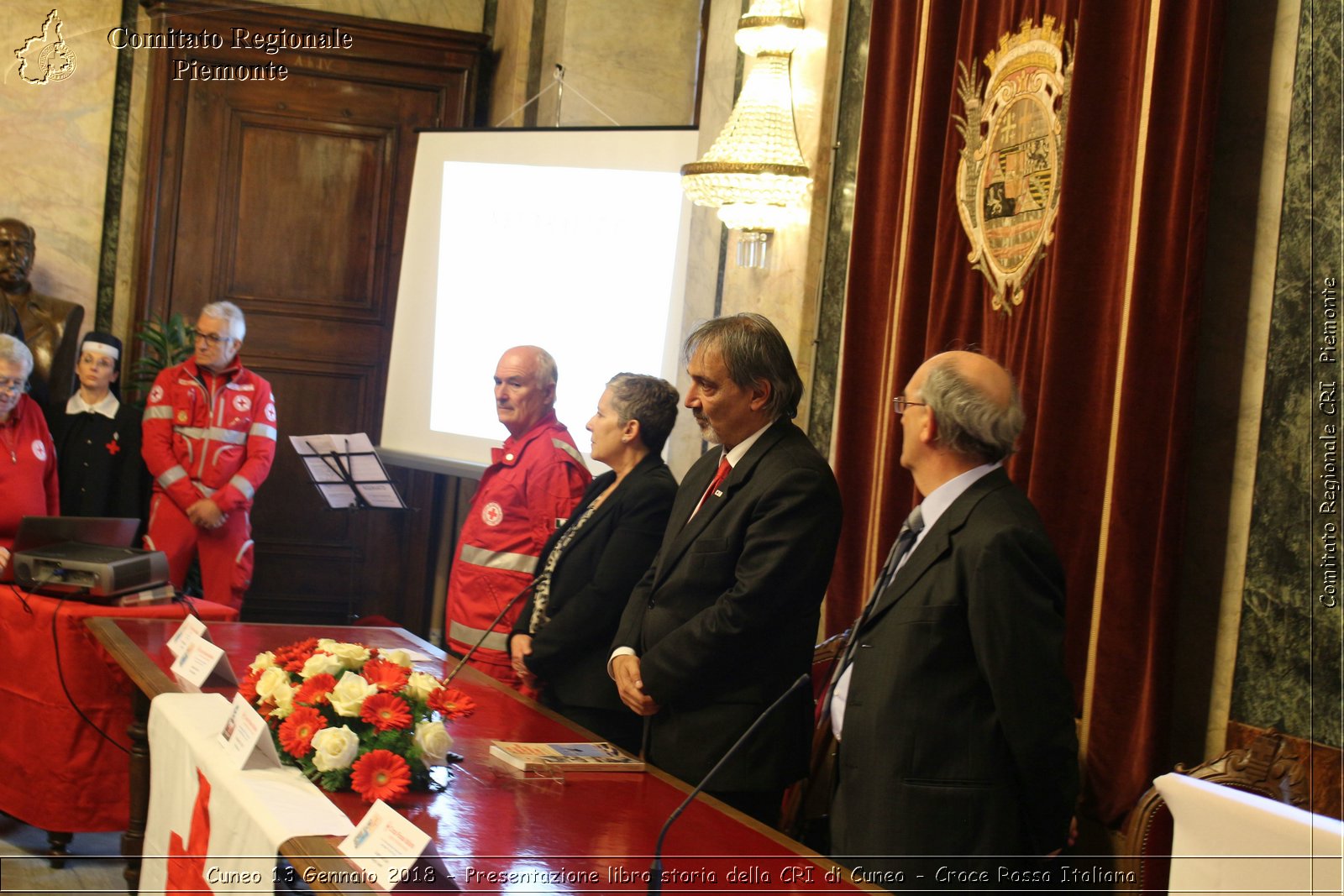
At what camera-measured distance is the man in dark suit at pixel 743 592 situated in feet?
8.35

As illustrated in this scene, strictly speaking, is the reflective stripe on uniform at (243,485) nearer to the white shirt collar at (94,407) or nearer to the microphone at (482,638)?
the white shirt collar at (94,407)

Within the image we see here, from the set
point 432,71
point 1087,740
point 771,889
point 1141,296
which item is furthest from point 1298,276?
point 432,71

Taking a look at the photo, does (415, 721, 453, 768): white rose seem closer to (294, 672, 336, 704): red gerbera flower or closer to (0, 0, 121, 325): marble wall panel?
A: (294, 672, 336, 704): red gerbera flower

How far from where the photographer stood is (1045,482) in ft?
9.52

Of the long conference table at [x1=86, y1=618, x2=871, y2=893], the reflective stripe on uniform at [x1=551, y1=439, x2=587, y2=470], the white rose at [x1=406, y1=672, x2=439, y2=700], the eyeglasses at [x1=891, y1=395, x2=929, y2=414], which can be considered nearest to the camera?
the long conference table at [x1=86, y1=618, x2=871, y2=893]

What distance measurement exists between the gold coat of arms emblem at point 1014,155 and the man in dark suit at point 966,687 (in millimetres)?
961

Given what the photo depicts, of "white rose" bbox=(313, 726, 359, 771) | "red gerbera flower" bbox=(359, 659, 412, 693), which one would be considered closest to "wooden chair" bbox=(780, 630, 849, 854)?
"red gerbera flower" bbox=(359, 659, 412, 693)

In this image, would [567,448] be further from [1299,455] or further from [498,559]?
[1299,455]

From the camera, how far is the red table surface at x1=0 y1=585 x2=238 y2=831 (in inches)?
147

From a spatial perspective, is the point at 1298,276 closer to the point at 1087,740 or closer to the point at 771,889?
the point at 1087,740

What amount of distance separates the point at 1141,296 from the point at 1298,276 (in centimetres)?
33

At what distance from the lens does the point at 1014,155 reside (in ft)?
10.5

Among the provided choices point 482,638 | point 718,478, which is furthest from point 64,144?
point 482,638

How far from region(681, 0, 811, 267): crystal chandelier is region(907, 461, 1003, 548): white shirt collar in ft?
6.89
